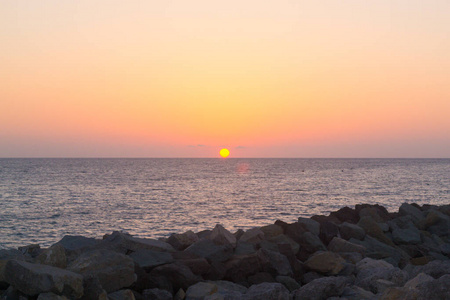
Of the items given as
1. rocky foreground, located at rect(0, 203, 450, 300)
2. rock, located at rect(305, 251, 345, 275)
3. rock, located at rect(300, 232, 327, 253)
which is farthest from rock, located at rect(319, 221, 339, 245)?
rock, located at rect(305, 251, 345, 275)

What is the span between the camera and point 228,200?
41812 millimetres

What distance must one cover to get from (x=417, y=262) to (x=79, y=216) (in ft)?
82.5

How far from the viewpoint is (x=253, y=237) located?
1070cm

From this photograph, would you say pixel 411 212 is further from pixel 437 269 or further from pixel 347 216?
pixel 437 269

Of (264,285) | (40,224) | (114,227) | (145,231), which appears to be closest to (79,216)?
(40,224)

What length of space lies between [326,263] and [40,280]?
19.8 ft

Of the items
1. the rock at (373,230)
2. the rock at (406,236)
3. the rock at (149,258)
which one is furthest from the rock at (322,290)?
the rock at (406,236)

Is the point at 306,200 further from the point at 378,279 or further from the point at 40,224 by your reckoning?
the point at 378,279

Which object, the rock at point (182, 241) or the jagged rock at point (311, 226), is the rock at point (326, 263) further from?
the rock at point (182, 241)

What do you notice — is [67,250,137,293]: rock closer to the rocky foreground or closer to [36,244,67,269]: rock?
the rocky foreground

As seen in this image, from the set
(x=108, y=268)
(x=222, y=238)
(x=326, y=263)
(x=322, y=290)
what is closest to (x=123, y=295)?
(x=108, y=268)

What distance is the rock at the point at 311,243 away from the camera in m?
10.9

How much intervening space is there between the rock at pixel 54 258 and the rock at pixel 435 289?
549 centimetres

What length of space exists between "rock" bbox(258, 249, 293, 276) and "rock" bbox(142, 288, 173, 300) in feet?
8.38
